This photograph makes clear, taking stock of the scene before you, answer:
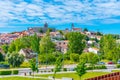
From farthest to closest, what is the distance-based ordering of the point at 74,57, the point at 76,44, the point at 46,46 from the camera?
the point at 76,44, the point at 46,46, the point at 74,57

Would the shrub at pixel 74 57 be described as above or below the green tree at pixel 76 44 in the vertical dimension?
below

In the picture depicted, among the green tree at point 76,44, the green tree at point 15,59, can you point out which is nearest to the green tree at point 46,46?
the green tree at point 76,44

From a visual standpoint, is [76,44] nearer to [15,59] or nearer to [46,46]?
[46,46]

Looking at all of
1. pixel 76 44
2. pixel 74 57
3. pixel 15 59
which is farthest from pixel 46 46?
pixel 15 59

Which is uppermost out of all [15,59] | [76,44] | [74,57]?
[76,44]

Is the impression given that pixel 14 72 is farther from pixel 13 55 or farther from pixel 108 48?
pixel 108 48

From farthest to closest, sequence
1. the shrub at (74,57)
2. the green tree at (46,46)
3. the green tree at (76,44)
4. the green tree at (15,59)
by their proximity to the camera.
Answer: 1. the green tree at (76,44)
2. the green tree at (46,46)
3. the shrub at (74,57)
4. the green tree at (15,59)

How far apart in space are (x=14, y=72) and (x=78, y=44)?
91.1 feet

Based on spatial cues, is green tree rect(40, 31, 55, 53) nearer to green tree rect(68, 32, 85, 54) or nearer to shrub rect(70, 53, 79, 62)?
green tree rect(68, 32, 85, 54)

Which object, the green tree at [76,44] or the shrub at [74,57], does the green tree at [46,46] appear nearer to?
the green tree at [76,44]

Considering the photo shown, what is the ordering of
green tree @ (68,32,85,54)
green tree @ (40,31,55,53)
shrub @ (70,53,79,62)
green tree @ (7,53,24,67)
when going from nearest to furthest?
green tree @ (7,53,24,67) < shrub @ (70,53,79,62) < green tree @ (40,31,55,53) < green tree @ (68,32,85,54)

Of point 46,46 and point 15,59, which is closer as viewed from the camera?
point 15,59

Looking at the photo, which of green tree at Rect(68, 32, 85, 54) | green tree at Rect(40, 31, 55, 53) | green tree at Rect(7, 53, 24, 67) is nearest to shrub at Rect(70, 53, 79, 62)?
green tree at Rect(40, 31, 55, 53)

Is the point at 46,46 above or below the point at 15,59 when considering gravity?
above
